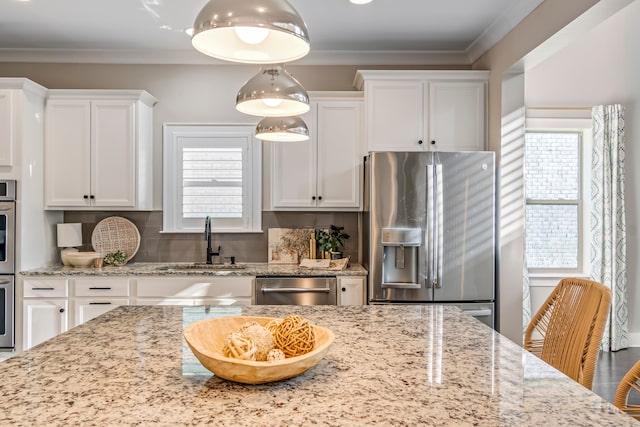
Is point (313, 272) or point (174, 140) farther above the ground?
point (174, 140)

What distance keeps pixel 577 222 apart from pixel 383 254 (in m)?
2.48

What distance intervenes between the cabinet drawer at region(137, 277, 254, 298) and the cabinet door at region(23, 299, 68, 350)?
23.6 inches

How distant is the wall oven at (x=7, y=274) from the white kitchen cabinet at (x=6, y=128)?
0.20 meters

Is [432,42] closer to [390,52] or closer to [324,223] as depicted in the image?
[390,52]

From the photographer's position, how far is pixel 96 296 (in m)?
3.64

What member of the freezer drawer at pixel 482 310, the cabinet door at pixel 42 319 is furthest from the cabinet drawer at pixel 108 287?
the freezer drawer at pixel 482 310

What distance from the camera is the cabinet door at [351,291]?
3.63m

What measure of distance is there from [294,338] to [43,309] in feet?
10.5

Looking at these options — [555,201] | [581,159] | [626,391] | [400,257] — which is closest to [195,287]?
[400,257]

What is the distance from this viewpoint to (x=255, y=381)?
1.14 meters

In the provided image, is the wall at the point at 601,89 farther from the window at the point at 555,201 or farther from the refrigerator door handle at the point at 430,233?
the refrigerator door handle at the point at 430,233

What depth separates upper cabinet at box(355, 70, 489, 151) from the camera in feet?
12.6

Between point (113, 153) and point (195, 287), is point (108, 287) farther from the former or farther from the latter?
point (113, 153)

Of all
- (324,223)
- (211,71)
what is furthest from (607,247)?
(211,71)
